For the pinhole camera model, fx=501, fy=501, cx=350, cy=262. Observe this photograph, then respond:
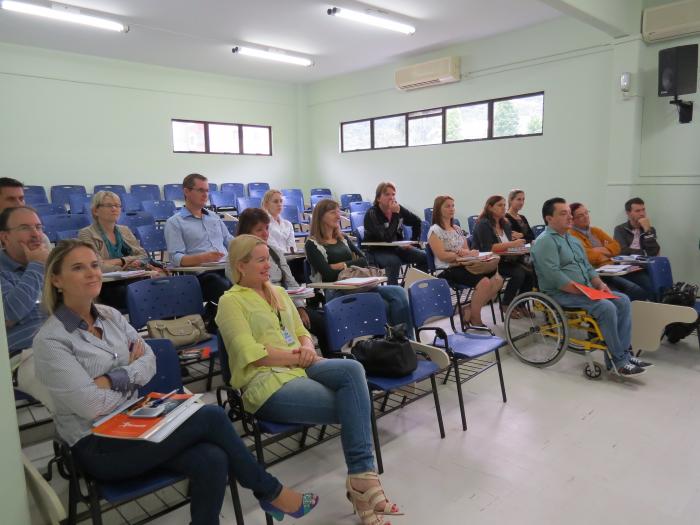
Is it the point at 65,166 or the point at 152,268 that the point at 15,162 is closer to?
the point at 65,166

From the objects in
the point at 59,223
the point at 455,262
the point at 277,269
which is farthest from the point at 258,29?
the point at 277,269

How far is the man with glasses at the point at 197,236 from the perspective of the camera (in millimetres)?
3590

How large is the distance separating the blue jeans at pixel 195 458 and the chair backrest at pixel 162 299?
127cm

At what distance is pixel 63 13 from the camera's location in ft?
19.0

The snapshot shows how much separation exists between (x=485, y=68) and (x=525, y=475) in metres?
6.46

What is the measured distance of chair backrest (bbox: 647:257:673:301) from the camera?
12.8 feet

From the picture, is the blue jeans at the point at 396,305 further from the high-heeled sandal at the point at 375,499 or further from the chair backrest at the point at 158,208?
the chair backrest at the point at 158,208

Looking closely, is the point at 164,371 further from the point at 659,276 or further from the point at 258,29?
the point at 258,29

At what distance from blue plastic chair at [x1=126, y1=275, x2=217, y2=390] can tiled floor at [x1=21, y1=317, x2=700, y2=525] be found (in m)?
0.78

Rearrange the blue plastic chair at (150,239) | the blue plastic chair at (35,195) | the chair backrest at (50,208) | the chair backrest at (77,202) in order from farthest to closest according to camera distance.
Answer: the chair backrest at (77,202) → the blue plastic chair at (35,195) → the chair backrest at (50,208) → the blue plastic chair at (150,239)

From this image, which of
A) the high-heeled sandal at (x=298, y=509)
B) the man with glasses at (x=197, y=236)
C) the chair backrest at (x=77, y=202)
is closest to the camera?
the high-heeled sandal at (x=298, y=509)

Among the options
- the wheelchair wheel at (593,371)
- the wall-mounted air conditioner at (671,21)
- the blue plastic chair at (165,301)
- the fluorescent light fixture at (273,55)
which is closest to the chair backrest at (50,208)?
the fluorescent light fixture at (273,55)

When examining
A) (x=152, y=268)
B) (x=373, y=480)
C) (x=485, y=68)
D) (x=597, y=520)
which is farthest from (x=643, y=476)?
(x=485, y=68)

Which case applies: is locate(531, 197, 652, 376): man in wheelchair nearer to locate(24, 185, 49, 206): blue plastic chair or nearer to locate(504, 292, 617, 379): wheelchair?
locate(504, 292, 617, 379): wheelchair
